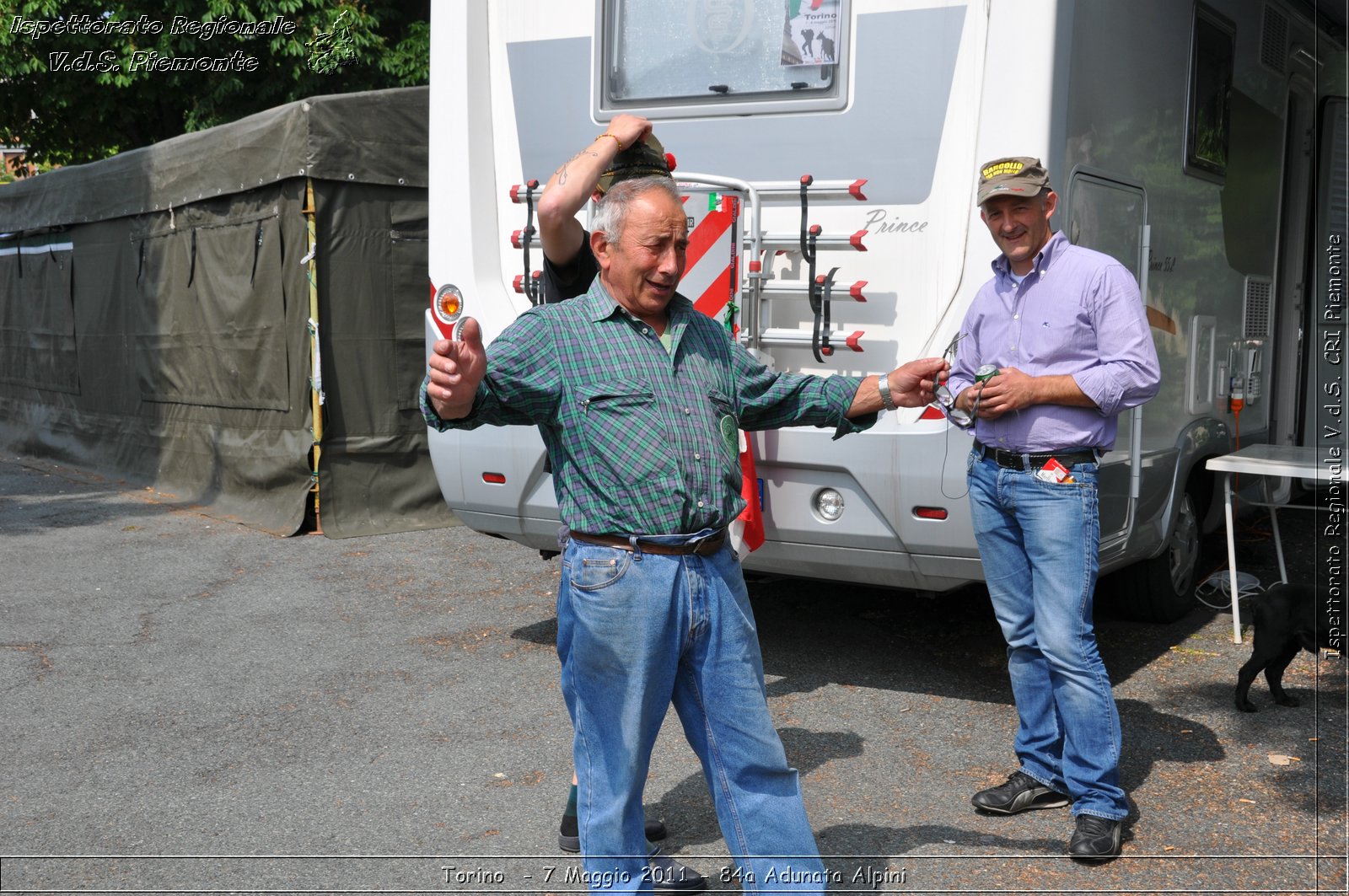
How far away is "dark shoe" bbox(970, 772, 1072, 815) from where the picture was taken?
13.2ft

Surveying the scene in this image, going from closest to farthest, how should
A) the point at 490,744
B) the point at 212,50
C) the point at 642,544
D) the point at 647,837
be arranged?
1. the point at 642,544
2. the point at 647,837
3. the point at 490,744
4. the point at 212,50

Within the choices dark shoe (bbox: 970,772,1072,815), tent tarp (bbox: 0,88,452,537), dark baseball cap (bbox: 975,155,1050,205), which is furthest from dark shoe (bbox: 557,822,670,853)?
tent tarp (bbox: 0,88,452,537)

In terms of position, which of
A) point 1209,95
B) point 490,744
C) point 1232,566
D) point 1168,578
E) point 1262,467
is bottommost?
point 490,744

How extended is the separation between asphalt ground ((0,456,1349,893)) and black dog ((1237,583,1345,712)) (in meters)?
0.12

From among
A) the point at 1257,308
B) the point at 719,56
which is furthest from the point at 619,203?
the point at 1257,308

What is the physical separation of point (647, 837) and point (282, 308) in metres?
5.77

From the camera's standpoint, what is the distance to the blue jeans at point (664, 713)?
9.28 ft

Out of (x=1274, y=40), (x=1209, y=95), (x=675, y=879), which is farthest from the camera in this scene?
(x=1274, y=40)

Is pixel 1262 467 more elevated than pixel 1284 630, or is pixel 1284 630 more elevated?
pixel 1262 467

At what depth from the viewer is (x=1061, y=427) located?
3.80 m

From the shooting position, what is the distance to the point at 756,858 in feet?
9.53

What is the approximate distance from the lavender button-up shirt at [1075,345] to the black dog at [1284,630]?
1.54 metres

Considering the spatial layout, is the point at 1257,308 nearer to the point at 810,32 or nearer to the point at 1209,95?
the point at 1209,95

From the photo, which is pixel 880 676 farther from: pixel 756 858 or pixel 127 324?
pixel 127 324
